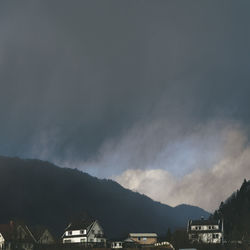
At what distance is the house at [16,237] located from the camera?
126 meters

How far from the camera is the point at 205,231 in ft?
507

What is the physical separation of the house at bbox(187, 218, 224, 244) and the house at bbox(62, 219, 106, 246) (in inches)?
1236

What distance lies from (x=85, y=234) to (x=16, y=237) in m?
23.1

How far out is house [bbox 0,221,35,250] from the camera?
126 metres

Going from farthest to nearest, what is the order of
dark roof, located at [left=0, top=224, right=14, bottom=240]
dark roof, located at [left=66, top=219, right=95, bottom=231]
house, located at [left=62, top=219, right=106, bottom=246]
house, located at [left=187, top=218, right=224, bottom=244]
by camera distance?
house, located at [left=187, top=218, right=224, bottom=244] → dark roof, located at [left=66, top=219, right=95, bottom=231] → house, located at [left=62, top=219, right=106, bottom=246] → dark roof, located at [left=0, top=224, right=14, bottom=240]

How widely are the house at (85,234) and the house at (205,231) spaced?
3140 cm

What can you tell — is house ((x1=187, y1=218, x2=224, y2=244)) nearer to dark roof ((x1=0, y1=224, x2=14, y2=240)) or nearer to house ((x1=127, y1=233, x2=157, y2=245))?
house ((x1=127, y1=233, x2=157, y2=245))

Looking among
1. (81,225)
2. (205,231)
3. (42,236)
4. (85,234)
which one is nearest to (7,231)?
(42,236)

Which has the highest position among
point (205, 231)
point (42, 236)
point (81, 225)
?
point (81, 225)

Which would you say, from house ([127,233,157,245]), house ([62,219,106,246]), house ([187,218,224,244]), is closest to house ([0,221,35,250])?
house ([62,219,106,246])

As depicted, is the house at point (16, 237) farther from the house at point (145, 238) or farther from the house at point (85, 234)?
the house at point (145, 238)

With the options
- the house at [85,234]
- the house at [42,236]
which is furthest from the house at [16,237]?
the house at [85,234]

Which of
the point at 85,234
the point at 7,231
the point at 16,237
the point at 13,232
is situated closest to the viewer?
the point at 16,237

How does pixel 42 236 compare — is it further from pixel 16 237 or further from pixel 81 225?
pixel 81 225
